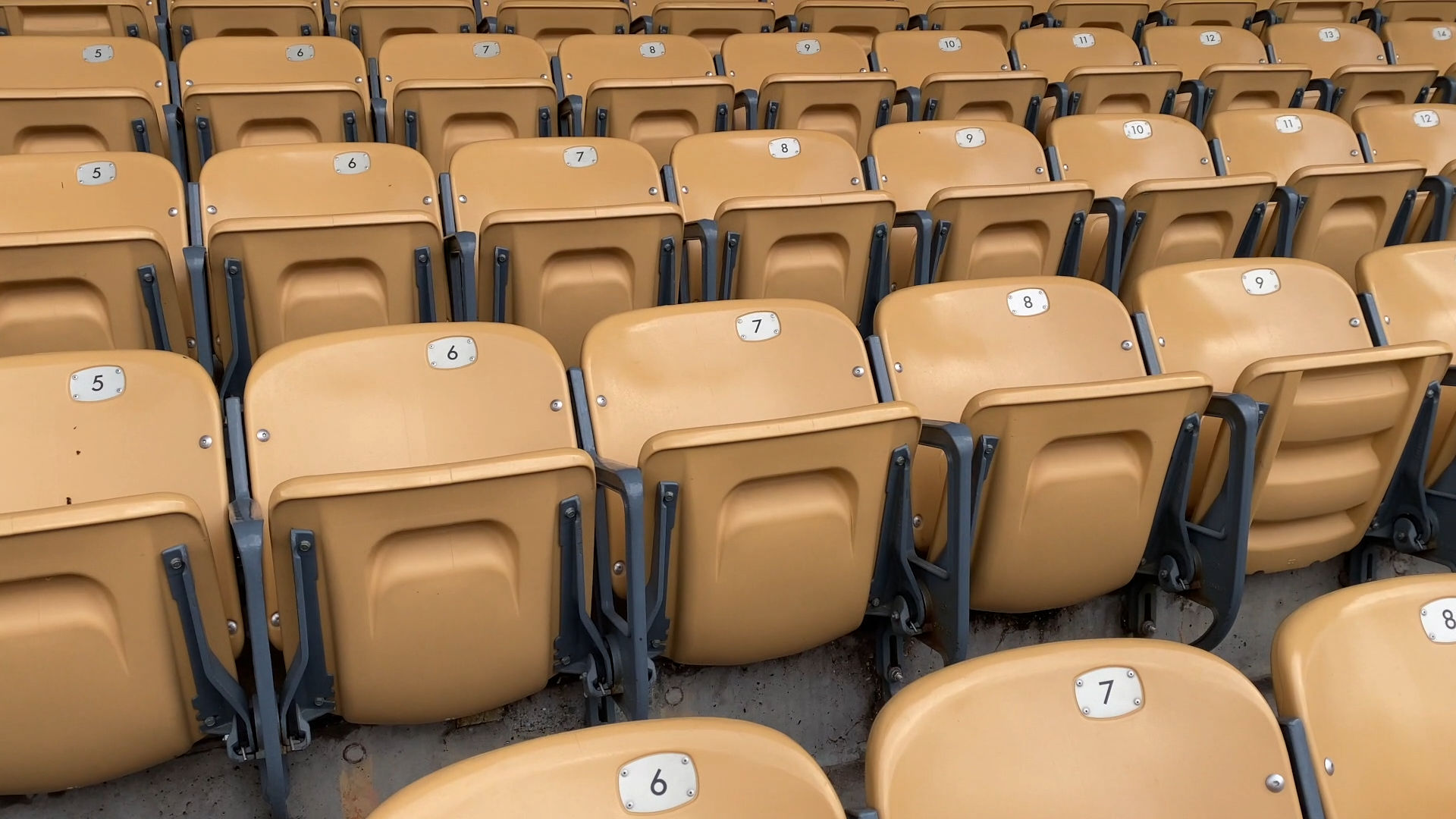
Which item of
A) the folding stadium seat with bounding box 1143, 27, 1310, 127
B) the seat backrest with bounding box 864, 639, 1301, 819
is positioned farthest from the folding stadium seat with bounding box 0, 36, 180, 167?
the folding stadium seat with bounding box 1143, 27, 1310, 127

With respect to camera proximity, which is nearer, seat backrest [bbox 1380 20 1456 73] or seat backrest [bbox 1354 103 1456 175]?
seat backrest [bbox 1354 103 1456 175]

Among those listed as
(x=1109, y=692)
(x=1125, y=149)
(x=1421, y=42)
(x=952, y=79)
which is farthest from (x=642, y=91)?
(x=1421, y=42)

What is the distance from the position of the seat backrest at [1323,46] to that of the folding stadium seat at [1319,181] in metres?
1.08

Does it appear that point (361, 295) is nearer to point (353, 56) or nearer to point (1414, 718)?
point (353, 56)

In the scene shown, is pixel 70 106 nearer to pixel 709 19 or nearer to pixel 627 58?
pixel 627 58

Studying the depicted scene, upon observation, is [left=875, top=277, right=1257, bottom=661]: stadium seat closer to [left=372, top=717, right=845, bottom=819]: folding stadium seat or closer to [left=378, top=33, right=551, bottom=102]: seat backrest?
[left=372, top=717, right=845, bottom=819]: folding stadium seat

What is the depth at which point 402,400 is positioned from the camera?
152 centimetres

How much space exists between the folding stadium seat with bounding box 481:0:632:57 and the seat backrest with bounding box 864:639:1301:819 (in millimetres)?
2673

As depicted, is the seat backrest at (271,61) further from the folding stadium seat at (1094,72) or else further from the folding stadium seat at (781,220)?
the folding stadium seat at (1094,72)

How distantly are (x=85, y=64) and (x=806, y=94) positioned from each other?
5.56 feet

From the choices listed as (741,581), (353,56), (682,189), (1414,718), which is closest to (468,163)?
(682,189)

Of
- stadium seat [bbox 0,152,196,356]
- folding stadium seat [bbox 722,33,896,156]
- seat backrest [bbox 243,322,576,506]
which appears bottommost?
seat backrest [bbox 243,322,576,506]

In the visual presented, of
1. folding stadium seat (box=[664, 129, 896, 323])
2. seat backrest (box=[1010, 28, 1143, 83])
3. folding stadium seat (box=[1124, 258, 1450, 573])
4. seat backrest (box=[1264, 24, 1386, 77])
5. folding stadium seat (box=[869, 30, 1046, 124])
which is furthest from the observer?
seat backrest (box=[1264, 24, 1386, 77])

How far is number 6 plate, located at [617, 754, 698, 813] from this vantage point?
2.88 ft
